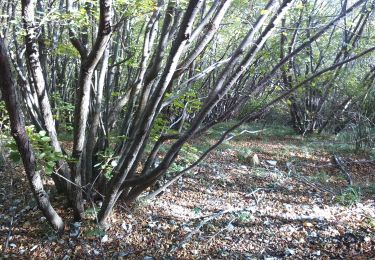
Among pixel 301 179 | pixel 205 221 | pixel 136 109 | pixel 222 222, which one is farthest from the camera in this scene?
pixel 301 179

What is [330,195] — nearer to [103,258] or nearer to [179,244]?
[179,244]

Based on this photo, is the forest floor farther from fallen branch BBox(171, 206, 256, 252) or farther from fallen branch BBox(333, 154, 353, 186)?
fallen branch BBox(333, 154, 353, 186)

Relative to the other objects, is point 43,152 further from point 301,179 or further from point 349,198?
point 301,179

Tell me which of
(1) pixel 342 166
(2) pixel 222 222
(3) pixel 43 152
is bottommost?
(1) pixel 342 166

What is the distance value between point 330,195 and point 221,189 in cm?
201

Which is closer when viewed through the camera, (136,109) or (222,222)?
(136,109)

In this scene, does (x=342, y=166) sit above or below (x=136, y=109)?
below

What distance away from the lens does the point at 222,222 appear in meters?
4.62

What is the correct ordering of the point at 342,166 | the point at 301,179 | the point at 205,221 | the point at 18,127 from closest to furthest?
the point at 18,127 → the point at 205,221 → the point at 301,179 → the point at 342,166

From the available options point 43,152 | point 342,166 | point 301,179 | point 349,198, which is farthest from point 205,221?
point 342,166

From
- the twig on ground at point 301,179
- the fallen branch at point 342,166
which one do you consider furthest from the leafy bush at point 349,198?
the fallen branch at point 342,166

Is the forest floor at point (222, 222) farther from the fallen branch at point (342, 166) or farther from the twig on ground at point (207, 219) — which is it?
the fallen branch at point (342, 166)

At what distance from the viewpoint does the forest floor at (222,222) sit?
387 centimetres

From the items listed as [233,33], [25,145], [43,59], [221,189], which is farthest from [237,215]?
[233,33]
